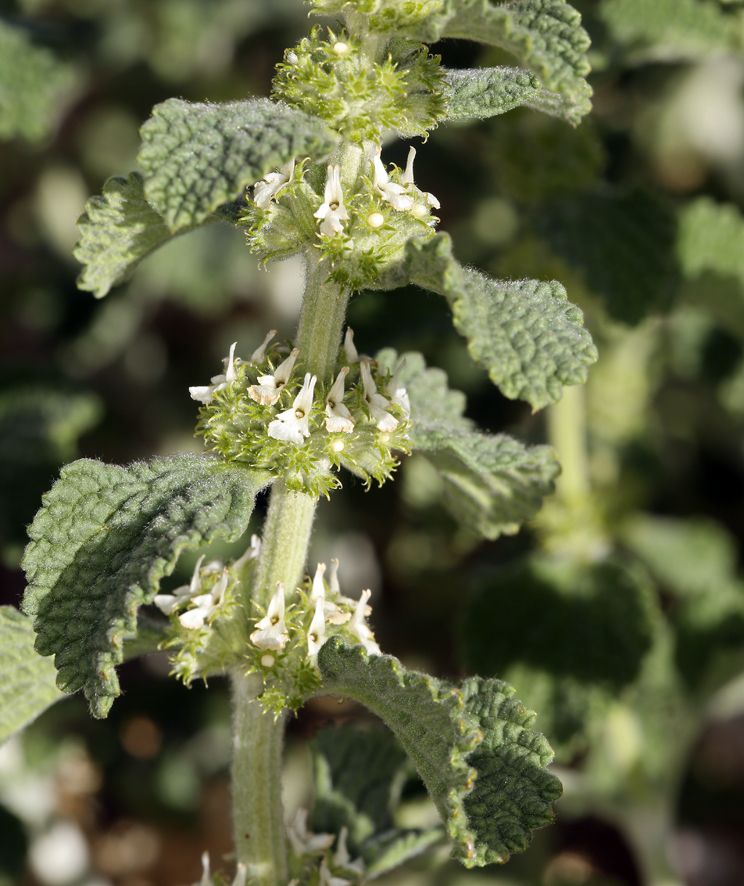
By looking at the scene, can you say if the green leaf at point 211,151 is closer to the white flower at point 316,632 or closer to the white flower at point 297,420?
the white flower at point 297,420

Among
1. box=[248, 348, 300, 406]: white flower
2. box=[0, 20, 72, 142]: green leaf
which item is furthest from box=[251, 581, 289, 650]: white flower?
box=[0, 20, 72, 142]: green leaf

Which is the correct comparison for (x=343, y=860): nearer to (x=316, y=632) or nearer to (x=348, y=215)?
(x=316, y=632)

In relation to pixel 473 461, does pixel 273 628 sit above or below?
below

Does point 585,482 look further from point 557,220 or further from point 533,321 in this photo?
point 533,321

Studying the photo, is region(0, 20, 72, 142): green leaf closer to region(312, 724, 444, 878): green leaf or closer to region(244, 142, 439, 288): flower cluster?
region(244, 142, 439, 288): flower cluster

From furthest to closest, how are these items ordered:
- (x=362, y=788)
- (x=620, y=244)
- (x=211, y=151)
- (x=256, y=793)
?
1. (x=620, y=244)
2. (x=362, y=788)
3. (x=256, y=793)
4. (x=211, y=151)

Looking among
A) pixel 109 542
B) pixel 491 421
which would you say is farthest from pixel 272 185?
pixel 491 421

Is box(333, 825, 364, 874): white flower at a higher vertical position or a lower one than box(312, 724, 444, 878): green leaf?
lower
